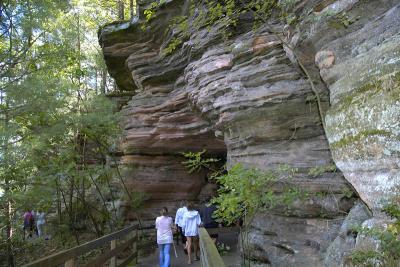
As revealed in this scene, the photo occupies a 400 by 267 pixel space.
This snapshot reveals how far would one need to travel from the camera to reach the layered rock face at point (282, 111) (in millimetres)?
4281

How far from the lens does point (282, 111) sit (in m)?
7.49

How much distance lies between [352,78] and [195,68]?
20.4 feet

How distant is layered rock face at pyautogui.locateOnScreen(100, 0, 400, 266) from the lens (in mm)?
4281

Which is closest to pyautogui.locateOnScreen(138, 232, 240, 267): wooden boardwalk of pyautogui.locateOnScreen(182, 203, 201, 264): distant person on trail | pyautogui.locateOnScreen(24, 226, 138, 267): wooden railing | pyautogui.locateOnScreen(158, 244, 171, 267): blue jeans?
pyautogui.locateOnScreen(182, 203, 201, 264): distant person on trail

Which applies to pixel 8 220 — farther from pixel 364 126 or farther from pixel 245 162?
pixel 364 126

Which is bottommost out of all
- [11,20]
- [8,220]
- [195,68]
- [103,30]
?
[8,220]

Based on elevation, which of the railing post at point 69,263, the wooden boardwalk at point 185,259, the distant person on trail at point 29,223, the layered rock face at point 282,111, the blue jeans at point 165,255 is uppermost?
the layered rock face at point 282,111

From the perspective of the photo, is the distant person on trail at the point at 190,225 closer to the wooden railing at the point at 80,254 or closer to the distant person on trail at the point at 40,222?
the wooden railing at the point at 80,254

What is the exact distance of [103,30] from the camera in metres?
13.8

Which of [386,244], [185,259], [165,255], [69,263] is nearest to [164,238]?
[165,255]

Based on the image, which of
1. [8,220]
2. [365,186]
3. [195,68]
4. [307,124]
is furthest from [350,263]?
[8,220]

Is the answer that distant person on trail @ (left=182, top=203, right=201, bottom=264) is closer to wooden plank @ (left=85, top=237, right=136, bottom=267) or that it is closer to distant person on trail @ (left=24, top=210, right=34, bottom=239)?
wooden plank @ (left=85, top=237, right=136, bottom=267)

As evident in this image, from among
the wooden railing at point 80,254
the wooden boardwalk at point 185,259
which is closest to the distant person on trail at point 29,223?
the wooden boardwalk at point 185,259

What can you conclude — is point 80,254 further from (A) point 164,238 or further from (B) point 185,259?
(B) point 185,259
